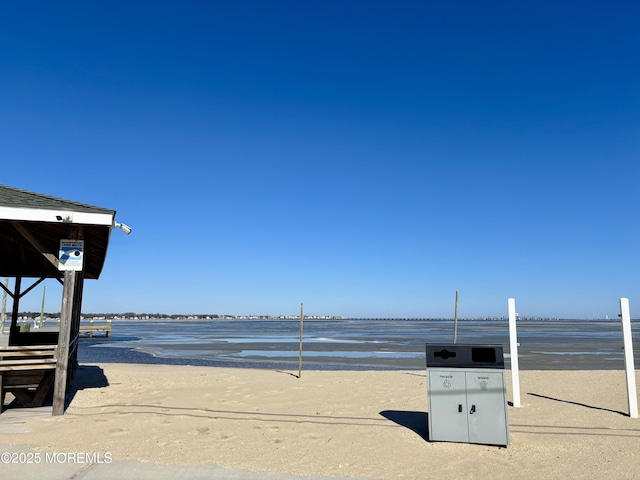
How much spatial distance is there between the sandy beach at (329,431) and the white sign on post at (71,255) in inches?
102

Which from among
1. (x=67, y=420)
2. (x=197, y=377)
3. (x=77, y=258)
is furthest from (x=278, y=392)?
(x=77, y=258)

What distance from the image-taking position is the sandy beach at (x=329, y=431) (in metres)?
5.48

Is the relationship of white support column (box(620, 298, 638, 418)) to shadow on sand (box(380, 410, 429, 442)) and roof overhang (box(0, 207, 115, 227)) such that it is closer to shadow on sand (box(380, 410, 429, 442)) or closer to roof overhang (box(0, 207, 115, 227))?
shadow on sand (box(380, 410, 429, 442))

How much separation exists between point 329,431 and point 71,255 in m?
5.58

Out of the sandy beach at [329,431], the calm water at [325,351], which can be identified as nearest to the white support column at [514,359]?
the sandy beach at [329,431]

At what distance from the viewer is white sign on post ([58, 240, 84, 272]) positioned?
8516 millimetres

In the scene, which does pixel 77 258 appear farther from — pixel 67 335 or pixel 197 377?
pixel 197 377

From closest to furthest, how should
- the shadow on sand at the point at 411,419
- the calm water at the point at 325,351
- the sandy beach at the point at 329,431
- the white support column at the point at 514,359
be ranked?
1. the sandy beach at the point at 329,431
2. the shadow on sand at the point at 411,419
3. the white support column at the point at 514,359
4. the calm water at the point at 325,351

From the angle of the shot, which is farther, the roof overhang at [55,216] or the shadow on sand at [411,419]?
the roof overhang at [55,216]

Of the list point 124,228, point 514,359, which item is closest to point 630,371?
point 514,359

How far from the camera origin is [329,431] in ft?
23.1

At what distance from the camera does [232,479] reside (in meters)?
4.86

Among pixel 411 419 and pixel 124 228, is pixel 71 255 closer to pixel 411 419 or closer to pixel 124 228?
pixel 124 228

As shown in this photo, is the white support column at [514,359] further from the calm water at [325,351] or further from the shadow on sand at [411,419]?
the calm water at [325,351]
